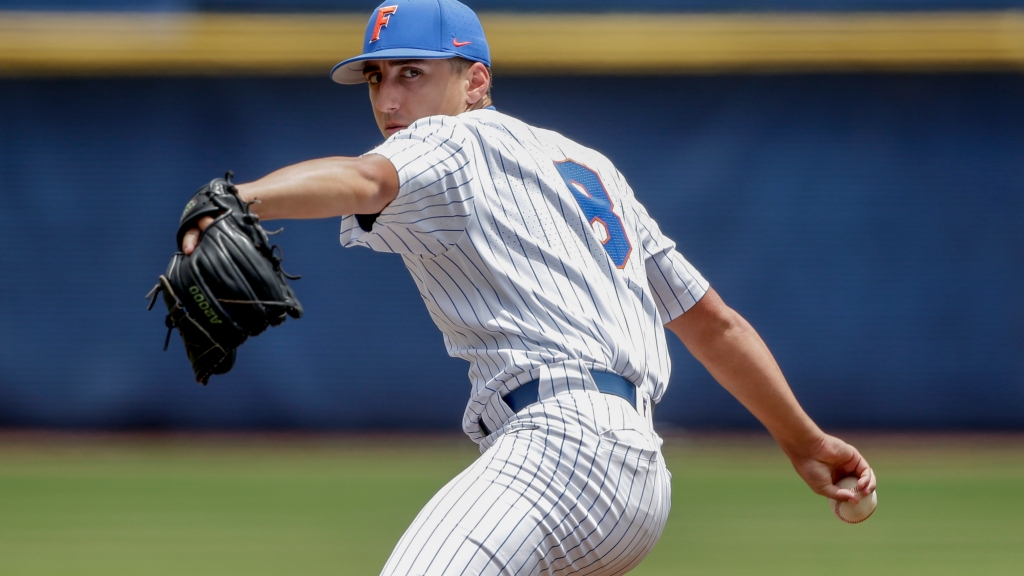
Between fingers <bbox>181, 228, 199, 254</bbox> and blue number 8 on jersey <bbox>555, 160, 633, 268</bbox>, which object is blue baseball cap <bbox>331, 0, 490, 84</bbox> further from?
fingers <bbox>181, 228, 199, 254</bbox>

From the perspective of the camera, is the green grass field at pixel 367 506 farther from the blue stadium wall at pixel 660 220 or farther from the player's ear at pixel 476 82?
the player's ear at pixel 476 82

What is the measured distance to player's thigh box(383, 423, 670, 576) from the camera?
1.90m

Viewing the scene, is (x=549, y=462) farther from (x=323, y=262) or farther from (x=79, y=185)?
(x=79, y=185)

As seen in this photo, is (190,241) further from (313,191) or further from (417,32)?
(417,32)

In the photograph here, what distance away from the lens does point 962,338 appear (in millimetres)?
9430

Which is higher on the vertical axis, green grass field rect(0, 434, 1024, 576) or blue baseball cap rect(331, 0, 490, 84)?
blue baseball cap rect(331, 0, 490, 84)

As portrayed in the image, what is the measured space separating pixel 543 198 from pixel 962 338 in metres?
8.05

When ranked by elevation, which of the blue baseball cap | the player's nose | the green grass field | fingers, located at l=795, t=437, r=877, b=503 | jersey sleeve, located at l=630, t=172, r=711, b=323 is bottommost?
the green grass field

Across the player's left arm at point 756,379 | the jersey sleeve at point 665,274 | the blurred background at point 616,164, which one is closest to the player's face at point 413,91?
the jersey sleeve at point 665,274

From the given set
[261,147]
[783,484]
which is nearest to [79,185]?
[261,147]

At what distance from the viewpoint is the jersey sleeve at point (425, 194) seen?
2020 mm

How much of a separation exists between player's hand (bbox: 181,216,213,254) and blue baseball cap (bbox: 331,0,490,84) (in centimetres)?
78

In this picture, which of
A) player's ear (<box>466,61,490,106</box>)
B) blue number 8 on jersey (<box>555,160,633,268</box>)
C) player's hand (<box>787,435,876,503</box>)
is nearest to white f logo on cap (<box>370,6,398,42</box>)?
player's ear (<box>466,61,490,106</box>)

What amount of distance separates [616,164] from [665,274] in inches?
272
